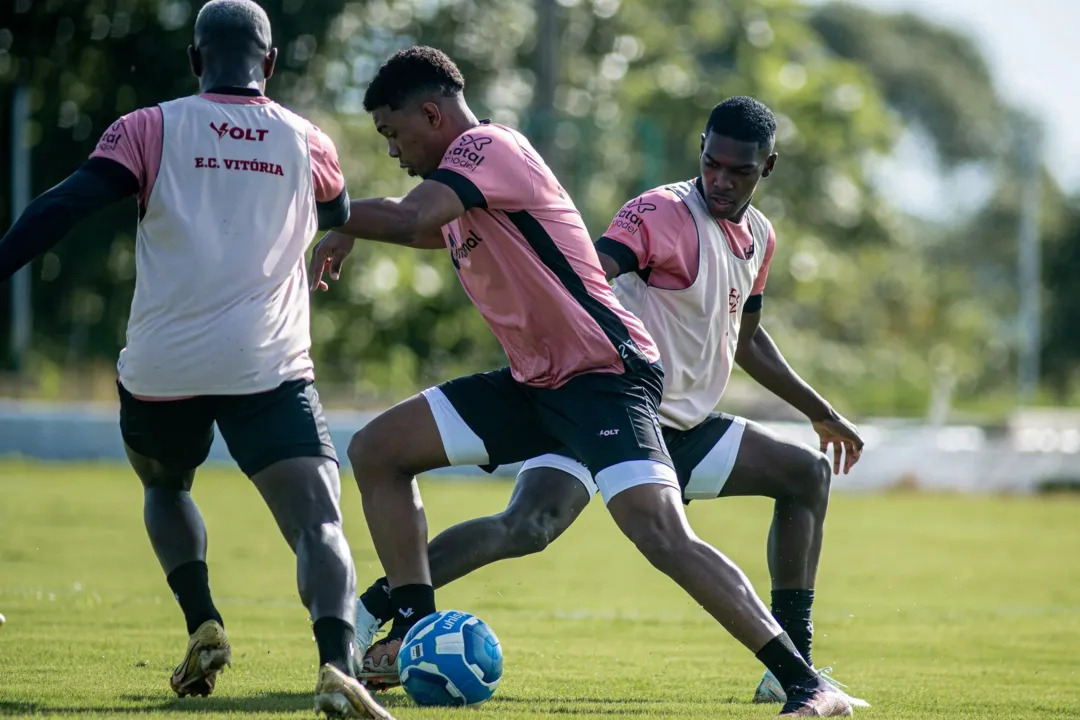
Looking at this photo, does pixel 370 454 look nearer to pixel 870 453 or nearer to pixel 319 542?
pixel 319 542

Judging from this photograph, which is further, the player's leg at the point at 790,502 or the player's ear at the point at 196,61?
the player's leg at the point at 790,502

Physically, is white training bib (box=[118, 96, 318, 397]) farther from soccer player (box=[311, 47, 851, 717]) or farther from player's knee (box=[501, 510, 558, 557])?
player's knee (box=[501, 510, 558, 557])

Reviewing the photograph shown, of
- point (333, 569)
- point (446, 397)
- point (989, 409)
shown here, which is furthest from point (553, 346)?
point (989, 409)

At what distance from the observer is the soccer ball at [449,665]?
5805mm

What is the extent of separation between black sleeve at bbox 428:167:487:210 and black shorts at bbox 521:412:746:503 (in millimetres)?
1435

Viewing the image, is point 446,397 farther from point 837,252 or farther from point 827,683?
point 837,252

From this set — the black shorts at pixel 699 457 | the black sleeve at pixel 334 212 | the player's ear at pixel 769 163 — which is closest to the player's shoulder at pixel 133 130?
the black sleeve at pixel 334 212

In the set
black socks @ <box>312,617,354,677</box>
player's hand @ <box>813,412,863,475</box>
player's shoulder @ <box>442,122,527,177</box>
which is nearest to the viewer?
black socks @ <box>312,617,354,677</box>

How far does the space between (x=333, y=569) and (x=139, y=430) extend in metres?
0.95

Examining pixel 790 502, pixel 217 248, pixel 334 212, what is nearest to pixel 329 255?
pixel 334 212

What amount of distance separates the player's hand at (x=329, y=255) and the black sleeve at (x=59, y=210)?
79cm

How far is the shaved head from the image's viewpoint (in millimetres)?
5461

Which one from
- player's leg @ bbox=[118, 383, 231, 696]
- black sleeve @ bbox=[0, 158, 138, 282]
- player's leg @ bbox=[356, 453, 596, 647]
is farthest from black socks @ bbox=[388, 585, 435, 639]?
black sleeve @ bbox=[0, 158, 138, 282]

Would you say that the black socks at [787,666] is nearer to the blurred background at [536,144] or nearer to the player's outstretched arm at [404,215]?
the player's outstretched arm at [404,215]
